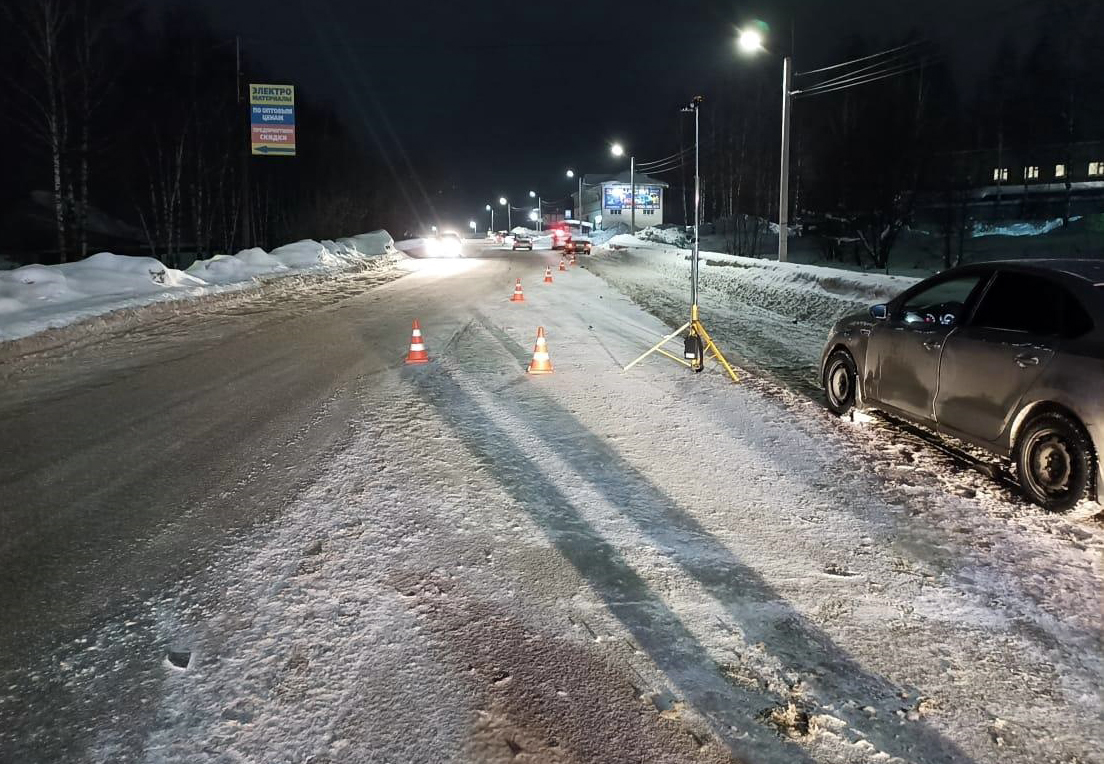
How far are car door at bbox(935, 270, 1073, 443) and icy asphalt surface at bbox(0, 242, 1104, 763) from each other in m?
0.56

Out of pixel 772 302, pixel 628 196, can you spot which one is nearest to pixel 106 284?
pixel 772 302

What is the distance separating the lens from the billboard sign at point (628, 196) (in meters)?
101

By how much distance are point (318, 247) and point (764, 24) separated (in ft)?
63.8

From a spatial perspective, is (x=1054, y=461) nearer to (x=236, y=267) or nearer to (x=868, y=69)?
(x=236, y=267)

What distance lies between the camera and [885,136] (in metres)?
39.9

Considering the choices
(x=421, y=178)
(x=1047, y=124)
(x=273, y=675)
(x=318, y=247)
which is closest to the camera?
(x=273, y=675)

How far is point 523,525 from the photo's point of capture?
4934mm

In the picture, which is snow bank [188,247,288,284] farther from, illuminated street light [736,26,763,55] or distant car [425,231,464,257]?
distant car [425,231,464,257]

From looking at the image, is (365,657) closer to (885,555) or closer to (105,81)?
(885,555)

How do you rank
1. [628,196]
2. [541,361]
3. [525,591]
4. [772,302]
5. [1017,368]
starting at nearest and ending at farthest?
[525,591] < [1017,368] < [541,361] < [772,302] < [628,196]

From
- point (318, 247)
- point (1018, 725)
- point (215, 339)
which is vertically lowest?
point (1018, 725)

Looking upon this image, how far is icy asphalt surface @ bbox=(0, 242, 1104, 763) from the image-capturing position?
2951 mm

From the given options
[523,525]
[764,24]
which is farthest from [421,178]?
[523,525]

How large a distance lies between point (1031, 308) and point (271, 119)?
31441 millimetres
